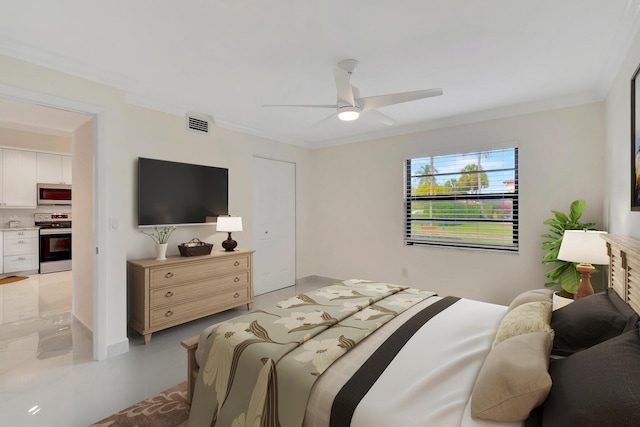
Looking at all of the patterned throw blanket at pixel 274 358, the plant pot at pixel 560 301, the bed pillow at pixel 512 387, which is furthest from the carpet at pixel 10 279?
the plant pot at pixel 560 301

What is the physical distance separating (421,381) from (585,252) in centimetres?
201

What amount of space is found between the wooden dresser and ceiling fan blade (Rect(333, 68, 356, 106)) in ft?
7.63

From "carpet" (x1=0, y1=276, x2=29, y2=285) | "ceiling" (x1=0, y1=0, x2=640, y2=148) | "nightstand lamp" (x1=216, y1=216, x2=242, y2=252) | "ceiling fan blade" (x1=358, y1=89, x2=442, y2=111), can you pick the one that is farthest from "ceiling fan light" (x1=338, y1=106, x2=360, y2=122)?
"carpet" (x1=0, y1=276, x2=29, y2=285)

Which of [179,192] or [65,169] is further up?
[65,169]

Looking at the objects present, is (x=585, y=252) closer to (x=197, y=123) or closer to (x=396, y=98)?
(x=396, y=98)

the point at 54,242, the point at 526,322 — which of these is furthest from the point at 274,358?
the point at 54,242

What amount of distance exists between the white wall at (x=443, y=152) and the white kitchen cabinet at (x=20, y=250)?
5511mm

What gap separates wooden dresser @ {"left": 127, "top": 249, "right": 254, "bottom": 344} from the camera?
10.2ft

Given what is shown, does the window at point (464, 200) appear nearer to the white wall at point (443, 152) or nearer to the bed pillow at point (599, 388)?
the white wall at point (443, 152)

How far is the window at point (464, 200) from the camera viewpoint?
3.84m

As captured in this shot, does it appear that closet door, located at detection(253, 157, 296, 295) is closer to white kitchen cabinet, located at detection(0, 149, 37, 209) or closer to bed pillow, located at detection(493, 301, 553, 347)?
bed pillow, located at detection(493, 301, 553, 347)

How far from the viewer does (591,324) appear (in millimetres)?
1516

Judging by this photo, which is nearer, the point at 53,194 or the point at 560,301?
the point at 560,301

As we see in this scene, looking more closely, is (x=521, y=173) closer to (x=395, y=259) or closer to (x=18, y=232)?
(x=395, y=259)
